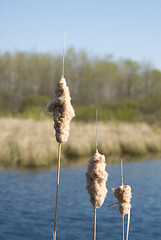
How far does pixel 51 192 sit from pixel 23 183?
131 cm

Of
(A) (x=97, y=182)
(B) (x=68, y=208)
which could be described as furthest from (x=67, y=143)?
(A) (x=97, y=182)

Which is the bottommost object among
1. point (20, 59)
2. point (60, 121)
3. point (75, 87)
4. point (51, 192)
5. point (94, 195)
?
point (94, 195)

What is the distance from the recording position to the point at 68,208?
28.0ft

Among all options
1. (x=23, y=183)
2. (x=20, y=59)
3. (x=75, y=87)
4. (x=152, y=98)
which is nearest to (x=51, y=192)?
(x=23, y=183)

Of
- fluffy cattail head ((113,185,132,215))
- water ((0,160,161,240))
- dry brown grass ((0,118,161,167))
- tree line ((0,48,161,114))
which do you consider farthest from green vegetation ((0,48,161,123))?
fluffy cattail head ((113,185,132,215))

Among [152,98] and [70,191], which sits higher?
[152,98]

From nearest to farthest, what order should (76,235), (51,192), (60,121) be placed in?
1. (60,121)
2. (76,235)
3. (51,192)

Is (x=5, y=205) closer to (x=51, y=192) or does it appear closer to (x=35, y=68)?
(x=51, y=192)

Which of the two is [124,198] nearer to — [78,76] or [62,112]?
[62,112]

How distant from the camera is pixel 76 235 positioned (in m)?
6.81

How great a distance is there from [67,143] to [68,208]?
725cm

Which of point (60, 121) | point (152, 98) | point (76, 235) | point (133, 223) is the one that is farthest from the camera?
point (152, 98)

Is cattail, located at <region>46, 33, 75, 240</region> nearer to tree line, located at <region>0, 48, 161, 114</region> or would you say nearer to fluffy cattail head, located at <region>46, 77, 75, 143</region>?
fluffy cattail head, located at <region>46, 77, 75, 143</region>

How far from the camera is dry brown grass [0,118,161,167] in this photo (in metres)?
13.5
